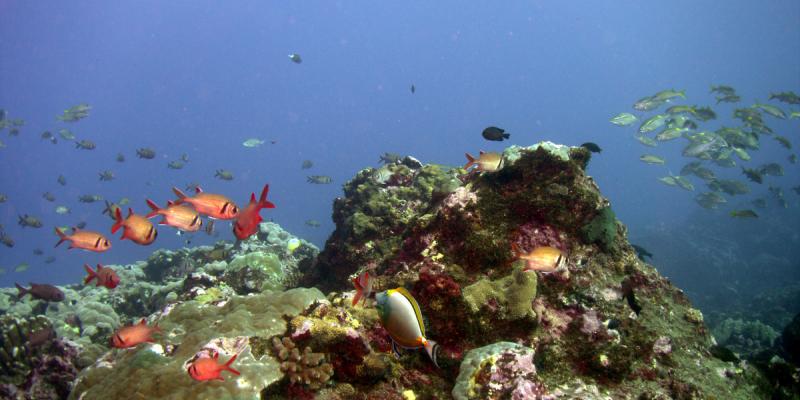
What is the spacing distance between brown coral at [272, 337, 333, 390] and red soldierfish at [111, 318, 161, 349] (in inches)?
55.8

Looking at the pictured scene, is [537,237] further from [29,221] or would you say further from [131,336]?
[29,221]

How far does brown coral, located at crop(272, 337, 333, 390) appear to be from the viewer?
11.2 feet

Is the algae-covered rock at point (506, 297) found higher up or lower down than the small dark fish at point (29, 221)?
higher up

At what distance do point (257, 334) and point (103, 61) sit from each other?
664 feet

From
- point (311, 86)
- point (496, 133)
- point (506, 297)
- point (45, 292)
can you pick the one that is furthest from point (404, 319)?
point (311, 86)

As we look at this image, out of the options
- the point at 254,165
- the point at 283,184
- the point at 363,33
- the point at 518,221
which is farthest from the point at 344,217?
the point at 363,33

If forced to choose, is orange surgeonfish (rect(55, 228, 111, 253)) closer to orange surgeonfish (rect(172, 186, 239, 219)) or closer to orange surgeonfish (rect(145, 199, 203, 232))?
orange surgeonfish (rect(145, 199, 203, 232))

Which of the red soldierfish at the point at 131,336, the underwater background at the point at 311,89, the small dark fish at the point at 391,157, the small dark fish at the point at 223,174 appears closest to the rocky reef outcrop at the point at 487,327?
the red soldierfish at the point at 131,336

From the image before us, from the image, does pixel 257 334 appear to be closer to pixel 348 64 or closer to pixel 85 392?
pixel 85 392

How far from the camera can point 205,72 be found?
172500mm

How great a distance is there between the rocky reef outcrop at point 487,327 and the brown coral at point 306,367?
0.03ft

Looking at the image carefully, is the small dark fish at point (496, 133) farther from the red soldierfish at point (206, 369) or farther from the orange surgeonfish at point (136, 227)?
the red soldierfish at point (206, 369)

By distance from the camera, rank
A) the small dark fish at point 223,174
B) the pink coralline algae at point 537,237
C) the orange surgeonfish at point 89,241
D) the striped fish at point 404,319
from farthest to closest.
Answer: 1. the small dark fish at point 223,174
2. the orange surgeonfish at point 89,241
3. the pink coralline algae at point 537,237
4. the striped fish at point 404,319

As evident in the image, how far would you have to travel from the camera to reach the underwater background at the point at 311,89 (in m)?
113
